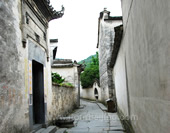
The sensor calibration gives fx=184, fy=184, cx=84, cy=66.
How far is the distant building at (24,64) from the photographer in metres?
3.41

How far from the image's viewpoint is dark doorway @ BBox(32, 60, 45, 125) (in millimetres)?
5883

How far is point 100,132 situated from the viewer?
214 inches

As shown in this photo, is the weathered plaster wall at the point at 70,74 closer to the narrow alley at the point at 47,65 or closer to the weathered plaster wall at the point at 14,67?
the narrow alley at the point at 47,65

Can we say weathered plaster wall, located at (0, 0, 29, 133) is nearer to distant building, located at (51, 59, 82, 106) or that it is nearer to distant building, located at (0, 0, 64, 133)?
distant building, located at (0, 0, 64, 133)

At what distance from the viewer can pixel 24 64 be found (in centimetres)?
444

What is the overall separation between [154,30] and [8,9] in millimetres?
2957

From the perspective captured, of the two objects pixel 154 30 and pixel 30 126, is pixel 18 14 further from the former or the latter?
pixel 154 30

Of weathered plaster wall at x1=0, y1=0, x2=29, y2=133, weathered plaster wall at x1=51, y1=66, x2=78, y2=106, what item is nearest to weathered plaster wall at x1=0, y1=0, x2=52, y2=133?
weathered plaster wall at x1=0, y1=0, x2=29, y2=133

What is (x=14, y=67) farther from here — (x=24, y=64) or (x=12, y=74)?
(x=24, y=64)

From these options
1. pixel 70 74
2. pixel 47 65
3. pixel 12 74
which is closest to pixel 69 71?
pixel 70 74

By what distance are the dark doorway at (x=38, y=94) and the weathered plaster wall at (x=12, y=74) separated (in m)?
1.54

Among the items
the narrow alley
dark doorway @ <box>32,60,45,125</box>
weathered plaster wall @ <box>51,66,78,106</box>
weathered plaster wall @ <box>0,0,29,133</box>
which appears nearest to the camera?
the narrow alley

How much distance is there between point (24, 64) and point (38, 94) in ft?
6.11

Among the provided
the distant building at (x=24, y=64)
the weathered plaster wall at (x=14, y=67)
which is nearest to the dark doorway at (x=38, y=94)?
the distant building at (x=24, y=64)
